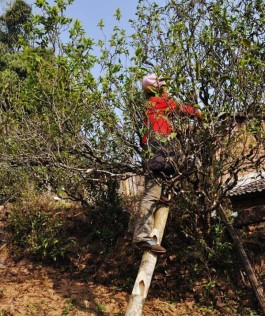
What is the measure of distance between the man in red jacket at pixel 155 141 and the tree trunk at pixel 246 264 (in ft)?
4.26

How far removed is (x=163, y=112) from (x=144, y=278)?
1903mm

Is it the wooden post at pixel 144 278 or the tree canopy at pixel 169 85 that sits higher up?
the tree canopy at pixel 169 85

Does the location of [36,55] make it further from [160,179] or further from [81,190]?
[81,190]

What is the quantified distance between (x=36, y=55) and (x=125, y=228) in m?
3.28

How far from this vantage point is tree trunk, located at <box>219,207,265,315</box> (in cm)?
498

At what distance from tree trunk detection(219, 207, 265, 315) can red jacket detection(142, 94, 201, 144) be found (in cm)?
169

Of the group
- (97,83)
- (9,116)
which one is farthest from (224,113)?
(9,116)

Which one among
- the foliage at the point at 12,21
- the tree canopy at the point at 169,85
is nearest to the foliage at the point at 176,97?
the tree canopy at the point at 169,85

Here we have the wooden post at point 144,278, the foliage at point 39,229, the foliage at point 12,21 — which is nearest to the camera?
the wooden post at point 144,278

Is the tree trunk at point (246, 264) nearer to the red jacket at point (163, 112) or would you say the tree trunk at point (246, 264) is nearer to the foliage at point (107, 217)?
the red jacket at point (163, 112)

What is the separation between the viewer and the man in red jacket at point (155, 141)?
444 centimetres

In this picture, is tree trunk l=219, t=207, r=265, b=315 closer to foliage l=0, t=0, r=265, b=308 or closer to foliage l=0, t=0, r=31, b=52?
foliage l=0, t=0, r=265, b=308

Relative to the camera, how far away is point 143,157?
475cm

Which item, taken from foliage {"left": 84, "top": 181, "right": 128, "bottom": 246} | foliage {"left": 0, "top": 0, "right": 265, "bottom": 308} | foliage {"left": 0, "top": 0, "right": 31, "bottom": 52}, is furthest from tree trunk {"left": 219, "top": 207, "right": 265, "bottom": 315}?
foliage {"left": 0, "top": 0, "right": 31, "bottom": 52}
